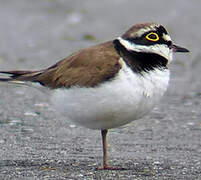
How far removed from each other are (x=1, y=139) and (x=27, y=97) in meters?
2.85

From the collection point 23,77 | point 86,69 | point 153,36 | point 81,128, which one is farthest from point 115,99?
point 81,128

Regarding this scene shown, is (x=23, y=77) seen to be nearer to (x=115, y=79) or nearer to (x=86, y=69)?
(x=86, y=69)

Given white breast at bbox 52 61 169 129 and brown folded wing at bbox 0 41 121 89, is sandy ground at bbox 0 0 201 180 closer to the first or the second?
white breast at bbox 52 61 169 129

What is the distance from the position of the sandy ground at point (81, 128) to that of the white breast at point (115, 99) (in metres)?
0.65

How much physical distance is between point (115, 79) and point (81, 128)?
9.84 feet

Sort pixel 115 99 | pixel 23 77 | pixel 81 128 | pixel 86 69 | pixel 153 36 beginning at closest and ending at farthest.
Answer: pixel 115 99
pixel 86 69
pixel 153 36
pixel 23 77
pixel 81 128

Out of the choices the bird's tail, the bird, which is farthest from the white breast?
the bird's tail

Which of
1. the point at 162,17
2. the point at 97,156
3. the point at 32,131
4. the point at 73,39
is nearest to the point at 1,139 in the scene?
the point at 32,131

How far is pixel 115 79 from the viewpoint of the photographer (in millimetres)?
6523

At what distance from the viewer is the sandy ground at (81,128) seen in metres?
7.38

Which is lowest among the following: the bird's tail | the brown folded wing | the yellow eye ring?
the bird's tail

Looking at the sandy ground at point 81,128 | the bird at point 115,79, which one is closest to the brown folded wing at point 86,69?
the bird at point 115,79

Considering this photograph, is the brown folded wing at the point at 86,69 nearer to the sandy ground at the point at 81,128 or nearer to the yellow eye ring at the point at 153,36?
the yellow eye ring at the point at 153,36

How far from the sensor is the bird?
21.5ft
